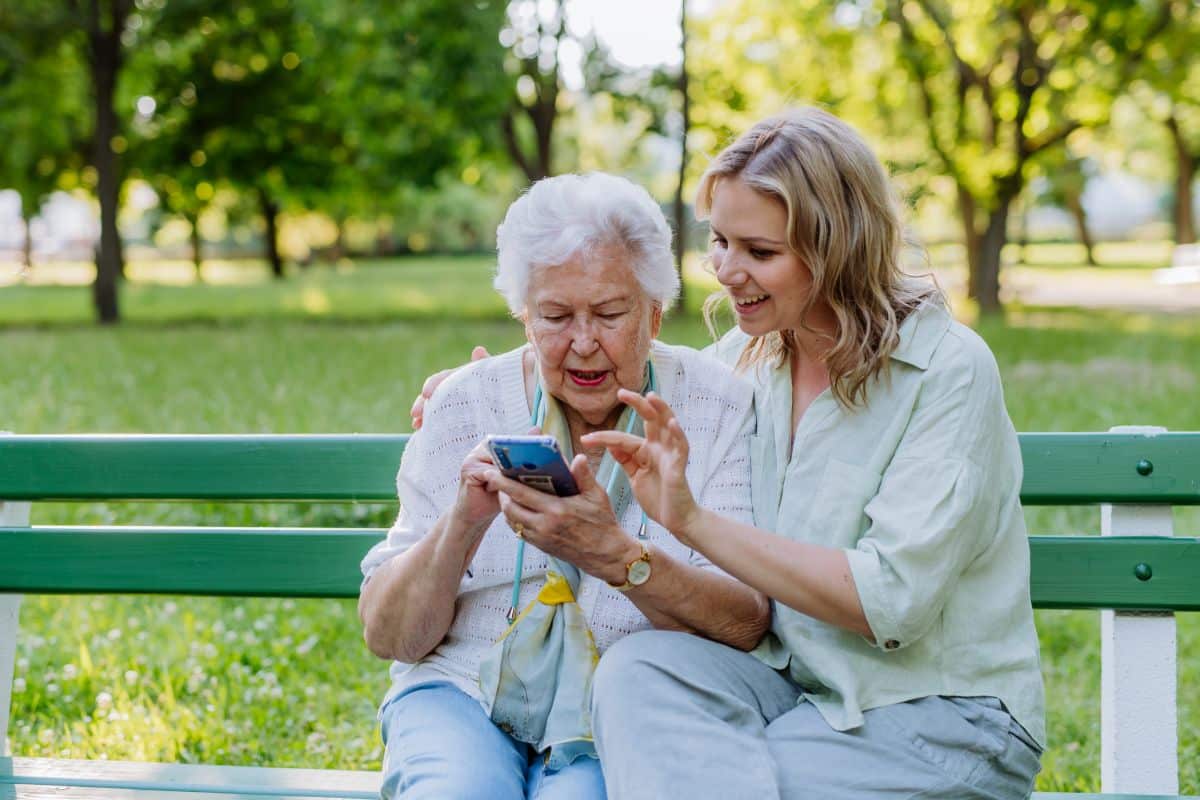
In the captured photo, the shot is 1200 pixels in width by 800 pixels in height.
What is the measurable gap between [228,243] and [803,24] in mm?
56766

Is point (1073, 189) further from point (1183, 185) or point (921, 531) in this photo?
point (921, 531)

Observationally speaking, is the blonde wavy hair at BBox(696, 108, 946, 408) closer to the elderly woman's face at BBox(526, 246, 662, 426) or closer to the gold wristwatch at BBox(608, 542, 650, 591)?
the elderly woman's face at BBox(526, 246, 662, 426)

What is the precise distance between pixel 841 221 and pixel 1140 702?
1197 mm

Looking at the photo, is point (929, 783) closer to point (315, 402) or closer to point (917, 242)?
point (917, 242)

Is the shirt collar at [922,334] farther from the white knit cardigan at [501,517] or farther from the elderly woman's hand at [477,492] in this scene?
the elderly woman's hand at [477,492]

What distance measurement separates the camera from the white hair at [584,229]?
2.72 m

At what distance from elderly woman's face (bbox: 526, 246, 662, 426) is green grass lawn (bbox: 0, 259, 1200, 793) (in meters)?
1.67

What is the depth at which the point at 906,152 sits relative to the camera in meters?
24.7

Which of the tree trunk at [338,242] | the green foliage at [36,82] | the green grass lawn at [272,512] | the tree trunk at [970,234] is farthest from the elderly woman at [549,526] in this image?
the tree trunk at [338,242]

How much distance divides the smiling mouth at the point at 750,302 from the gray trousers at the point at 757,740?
2.03 ft

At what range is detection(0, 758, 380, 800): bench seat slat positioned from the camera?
2881 mm

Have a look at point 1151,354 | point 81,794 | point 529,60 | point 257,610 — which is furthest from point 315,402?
point 529,60

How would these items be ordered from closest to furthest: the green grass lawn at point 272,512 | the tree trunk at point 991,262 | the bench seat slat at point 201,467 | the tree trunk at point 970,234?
the bench seat slat at point 201,467, the green grass lawn at point 272,512, the tree trunk at point 991,262, the tree trunk at point 970,234

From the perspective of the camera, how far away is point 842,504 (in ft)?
8.38
